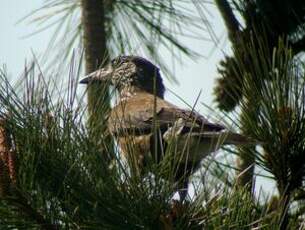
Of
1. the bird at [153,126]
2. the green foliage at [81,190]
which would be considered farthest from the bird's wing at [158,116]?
the green foliage at [81,190]

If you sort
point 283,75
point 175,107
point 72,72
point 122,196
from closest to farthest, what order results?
point 122,196 < point 72,72 < point 283,75 < point 175,107

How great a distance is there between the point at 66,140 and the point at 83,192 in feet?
0.64

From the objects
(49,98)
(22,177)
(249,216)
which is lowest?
(249,216)

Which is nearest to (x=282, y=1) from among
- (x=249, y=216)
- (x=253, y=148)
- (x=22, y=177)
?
(x=253, y=148)

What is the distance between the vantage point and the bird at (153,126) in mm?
2832

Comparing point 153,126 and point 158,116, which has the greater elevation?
point 153,126

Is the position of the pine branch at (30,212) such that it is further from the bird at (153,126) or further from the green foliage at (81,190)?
the bird at (153,126)

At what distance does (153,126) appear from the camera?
9.15 ft

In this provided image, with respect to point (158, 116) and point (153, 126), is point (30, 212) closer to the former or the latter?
point (153, 126)

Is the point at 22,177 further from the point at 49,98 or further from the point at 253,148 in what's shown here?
the point at 253,148

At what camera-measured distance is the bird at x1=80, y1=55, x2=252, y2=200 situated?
2832 mm

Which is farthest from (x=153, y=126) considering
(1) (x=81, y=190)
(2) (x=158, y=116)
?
(2) (x=158, y=116)

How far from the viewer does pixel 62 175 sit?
2.80 metres

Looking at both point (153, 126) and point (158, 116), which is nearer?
point (153, 126)
